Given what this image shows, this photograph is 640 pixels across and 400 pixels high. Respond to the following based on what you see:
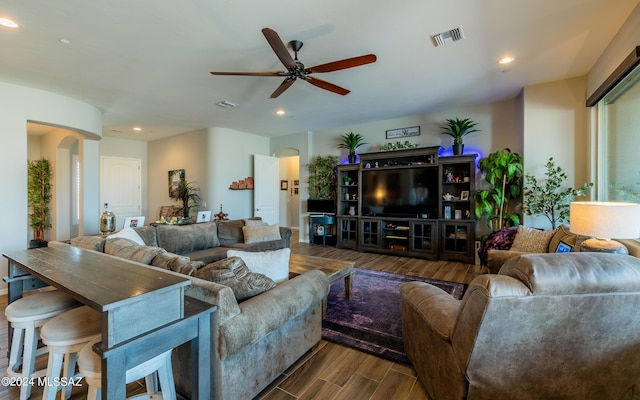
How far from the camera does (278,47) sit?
2367 millimetres

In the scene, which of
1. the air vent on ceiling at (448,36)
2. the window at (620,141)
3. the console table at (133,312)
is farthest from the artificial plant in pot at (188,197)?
the window at (620,141)

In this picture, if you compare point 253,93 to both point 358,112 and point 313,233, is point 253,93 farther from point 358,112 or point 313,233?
point 313,233

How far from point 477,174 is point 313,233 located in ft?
12.1

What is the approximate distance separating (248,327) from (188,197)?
598 cm

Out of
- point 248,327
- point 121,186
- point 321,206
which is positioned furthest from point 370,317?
point 121,186

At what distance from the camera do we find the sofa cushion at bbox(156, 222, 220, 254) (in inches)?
153

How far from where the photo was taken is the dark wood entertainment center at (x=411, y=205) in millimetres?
5125

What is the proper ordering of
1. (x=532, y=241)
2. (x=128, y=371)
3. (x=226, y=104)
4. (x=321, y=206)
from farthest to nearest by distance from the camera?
(x=321, y=206), (x=226, y=104), (x=532, y=241), (x=128, y=371)

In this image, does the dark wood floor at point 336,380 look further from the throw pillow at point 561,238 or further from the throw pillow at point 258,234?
the throw pillow at point 258,234

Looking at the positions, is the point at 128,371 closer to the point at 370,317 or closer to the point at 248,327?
the point at 248,327

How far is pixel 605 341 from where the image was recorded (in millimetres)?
1180

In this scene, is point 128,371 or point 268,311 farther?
point 268,311

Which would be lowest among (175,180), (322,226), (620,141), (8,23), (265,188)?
(322,226)

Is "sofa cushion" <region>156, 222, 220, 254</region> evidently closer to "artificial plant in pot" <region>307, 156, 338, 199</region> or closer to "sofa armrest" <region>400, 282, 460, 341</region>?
"artificial plant in pot" <region>307, 156, 338, 199</region>
